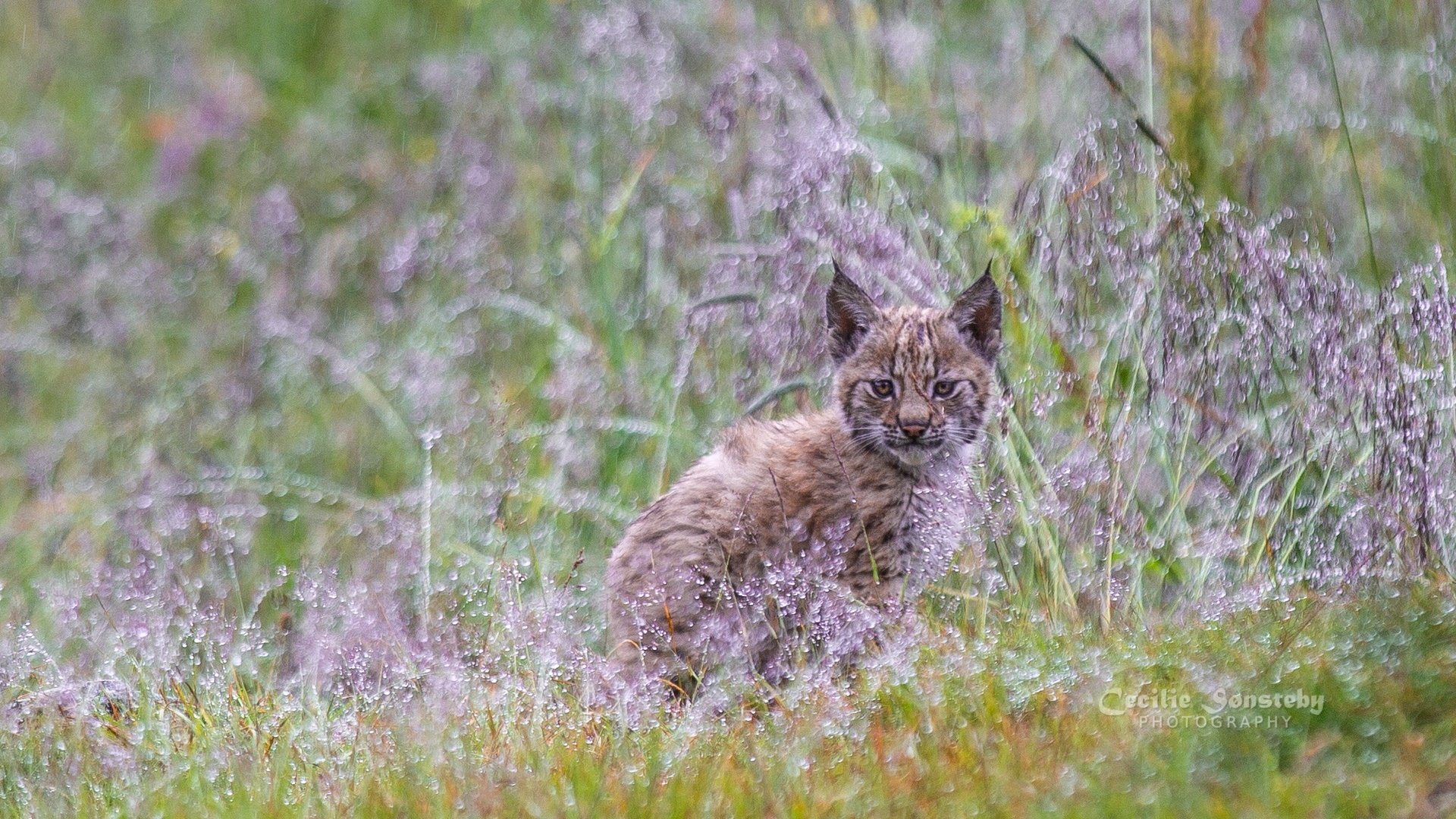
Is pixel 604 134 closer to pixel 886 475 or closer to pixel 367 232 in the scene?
pixel 367 232

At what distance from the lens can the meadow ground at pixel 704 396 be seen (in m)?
3.23

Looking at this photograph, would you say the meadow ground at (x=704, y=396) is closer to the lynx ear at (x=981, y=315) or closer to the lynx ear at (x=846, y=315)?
the lynx ear at (x=981, y=315)

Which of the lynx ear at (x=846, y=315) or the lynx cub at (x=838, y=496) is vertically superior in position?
the lynx ear at (x=846, y=315)

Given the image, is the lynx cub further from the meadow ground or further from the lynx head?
the meadow ground

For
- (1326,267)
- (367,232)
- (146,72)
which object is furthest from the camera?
(146,72)

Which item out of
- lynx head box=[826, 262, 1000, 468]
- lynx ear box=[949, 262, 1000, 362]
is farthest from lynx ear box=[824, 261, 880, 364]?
lynx ear box=[949, 262, 1000, 362]

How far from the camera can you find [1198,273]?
4410mm

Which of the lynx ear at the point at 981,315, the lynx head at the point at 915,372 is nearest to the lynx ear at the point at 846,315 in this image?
the lynx head at the point at 915,372

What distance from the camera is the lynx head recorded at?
4.61 meters

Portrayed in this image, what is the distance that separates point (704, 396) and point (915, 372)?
109 cm

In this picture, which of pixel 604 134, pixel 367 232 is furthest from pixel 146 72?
pixel 604 134

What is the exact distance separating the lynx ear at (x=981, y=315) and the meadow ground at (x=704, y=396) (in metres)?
0.15

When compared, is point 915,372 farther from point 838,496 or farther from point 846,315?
point 838,496

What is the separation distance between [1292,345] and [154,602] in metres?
3.24
